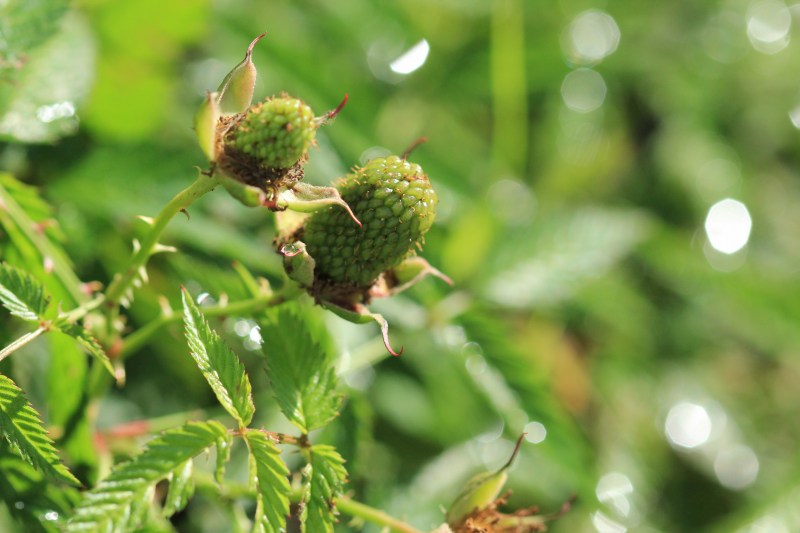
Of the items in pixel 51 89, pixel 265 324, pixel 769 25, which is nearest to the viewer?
pixel 265 324

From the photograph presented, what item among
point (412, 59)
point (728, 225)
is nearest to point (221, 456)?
point (412, 59)

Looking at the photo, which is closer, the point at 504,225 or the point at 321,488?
the point at 321,488

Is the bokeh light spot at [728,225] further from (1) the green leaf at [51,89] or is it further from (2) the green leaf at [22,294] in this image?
(2) the green leaf at [22,294]

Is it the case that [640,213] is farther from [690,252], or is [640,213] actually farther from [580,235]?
[580,235]

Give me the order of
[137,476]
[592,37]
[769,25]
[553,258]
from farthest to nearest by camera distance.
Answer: [769,25], [592,37], [553,258], [137,476]

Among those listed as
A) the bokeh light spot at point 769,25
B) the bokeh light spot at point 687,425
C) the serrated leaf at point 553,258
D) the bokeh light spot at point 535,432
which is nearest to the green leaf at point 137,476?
the bokeh light spot at point 535,432

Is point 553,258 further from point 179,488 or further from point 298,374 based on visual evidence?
point 179,488
